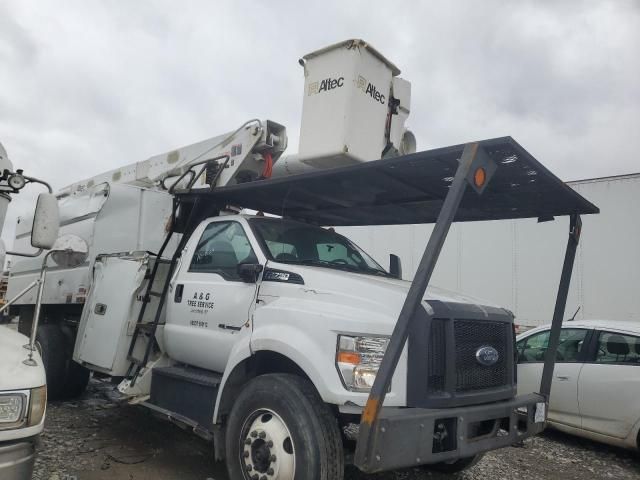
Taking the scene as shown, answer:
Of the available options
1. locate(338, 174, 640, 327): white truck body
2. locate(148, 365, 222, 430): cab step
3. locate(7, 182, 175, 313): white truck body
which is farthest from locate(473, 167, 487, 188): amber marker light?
locate(338, 174, 640, 327): white truck body

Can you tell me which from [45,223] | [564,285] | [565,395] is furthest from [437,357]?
[565,395]

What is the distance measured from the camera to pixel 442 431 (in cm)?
314

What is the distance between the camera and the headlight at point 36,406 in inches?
107

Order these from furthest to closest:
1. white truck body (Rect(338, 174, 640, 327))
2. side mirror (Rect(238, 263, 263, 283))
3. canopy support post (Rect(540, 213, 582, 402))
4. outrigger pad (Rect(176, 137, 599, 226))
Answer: white truck body (Rect(338, 174, 640, 327)), canopy support post (Rect(540, 213, 582, 402)), side mirror (Rect(238, 263, 263, 283)), outrigger pad (Rect(176, 137, 599, 226))

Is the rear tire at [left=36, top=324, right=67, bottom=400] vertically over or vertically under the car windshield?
under

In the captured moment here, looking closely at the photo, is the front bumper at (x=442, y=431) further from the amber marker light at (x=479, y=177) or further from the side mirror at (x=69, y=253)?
the side mirror at (x=69, y=253)

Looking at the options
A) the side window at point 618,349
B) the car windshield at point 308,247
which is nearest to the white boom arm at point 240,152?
the car windshield at point 308,247

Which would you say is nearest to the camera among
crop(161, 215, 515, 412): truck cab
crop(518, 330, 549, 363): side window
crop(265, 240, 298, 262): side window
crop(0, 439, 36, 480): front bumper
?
crop(0, 439, 36, 480): front bumper

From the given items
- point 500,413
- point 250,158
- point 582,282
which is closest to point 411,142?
point 250,158

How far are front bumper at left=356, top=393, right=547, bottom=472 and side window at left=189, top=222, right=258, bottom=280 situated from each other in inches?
70.2

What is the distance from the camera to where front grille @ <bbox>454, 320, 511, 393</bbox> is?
132 inches

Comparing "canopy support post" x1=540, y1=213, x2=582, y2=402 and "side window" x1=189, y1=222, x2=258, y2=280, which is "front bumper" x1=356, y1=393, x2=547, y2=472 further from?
"side window" x1=189, y1=222, x2=258, y2=280

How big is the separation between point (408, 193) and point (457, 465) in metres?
2.31

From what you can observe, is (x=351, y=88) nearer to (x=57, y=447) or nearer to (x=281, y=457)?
(x=281, y=457)
